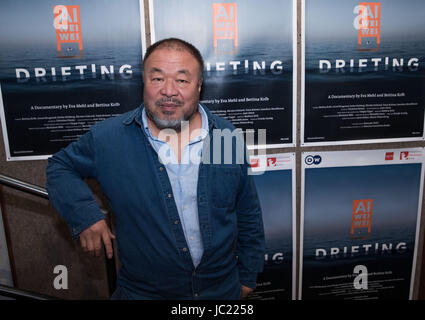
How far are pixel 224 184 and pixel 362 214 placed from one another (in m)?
1.37

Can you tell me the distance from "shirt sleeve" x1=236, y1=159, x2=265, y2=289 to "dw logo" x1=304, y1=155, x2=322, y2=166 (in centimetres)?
78

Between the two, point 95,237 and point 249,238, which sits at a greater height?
point 95,237

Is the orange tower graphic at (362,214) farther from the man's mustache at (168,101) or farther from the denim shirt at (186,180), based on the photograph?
the man's mustache at (168,101)

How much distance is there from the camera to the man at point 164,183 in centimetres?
137

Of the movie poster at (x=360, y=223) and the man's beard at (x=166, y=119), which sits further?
the movie poster at (x=360, y=223)

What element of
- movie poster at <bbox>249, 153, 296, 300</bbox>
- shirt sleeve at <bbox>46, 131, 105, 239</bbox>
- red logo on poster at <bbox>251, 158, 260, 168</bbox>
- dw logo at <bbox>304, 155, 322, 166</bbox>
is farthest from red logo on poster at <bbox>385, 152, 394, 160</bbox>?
shirt sleeve at <bbox>46, 131, 105, 239</bbox>

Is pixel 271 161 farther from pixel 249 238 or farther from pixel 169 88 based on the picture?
pixel 169 88

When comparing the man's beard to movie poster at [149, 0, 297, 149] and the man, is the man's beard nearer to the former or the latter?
the man

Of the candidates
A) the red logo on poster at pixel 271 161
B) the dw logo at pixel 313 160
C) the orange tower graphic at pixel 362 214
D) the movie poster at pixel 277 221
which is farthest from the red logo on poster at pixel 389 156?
the red logo on poster at pixel 271 161

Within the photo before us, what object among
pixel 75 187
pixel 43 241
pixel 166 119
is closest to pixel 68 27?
pixel 166 119

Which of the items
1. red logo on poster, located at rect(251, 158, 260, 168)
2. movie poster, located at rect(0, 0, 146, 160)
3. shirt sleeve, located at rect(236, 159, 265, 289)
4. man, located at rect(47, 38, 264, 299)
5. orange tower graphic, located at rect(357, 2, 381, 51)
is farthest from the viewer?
red logo on poster, located at rect(251, 158, 260, 168)

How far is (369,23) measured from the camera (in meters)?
2.10

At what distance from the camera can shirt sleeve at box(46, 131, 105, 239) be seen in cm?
127

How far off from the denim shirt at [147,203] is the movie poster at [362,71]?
0.95 meters
